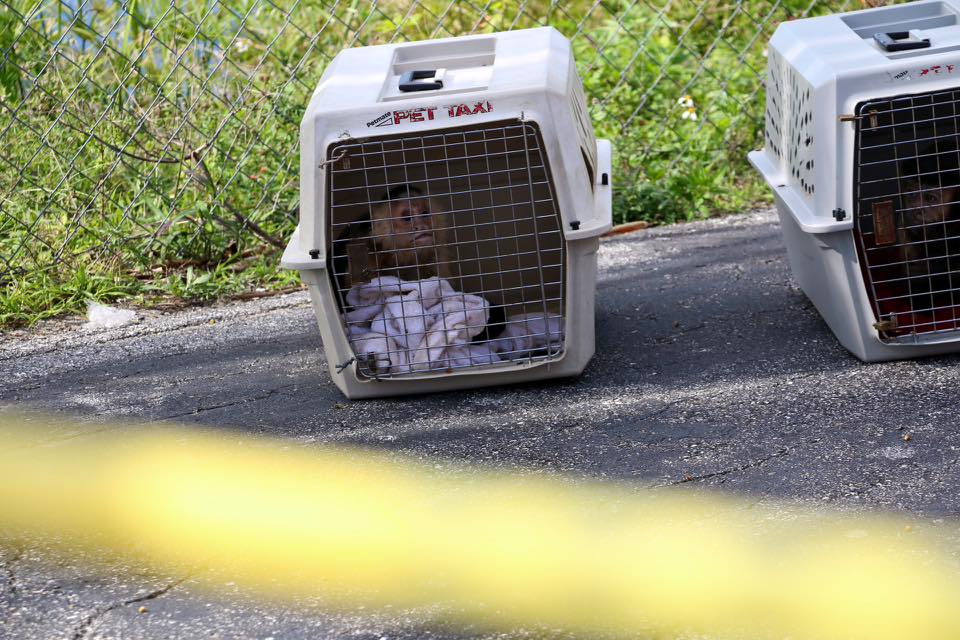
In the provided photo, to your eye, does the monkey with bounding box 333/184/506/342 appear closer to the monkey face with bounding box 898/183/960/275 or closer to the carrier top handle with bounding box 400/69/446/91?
the carrier top handle with bounding box 400/69/446/91

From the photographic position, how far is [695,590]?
210cm

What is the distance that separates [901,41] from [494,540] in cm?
167

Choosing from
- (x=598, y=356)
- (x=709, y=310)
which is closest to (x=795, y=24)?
(x=709, y=310)

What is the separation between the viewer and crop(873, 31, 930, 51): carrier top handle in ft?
9.37

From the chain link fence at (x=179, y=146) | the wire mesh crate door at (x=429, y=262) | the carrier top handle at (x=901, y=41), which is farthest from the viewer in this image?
the chain link fence at (x=179, y=146)

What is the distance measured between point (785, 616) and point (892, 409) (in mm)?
947

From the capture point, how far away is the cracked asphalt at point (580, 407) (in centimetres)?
220

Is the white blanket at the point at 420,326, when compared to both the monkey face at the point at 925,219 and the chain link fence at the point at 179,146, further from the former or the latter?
the chain link fence at the point at 179,146

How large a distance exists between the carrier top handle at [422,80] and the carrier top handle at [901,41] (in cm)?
115

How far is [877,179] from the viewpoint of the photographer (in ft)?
9.51

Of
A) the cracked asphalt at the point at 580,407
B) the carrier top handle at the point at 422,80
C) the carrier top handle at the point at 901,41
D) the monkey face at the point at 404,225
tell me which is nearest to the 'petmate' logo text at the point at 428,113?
the carrier top handle at the point at 422,80

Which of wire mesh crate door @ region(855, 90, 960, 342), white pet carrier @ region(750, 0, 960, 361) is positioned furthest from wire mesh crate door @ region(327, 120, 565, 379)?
wire mesh crate door @ region(855, 90, 960, 342)

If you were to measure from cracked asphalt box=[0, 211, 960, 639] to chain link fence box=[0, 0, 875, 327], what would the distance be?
1.39 ft

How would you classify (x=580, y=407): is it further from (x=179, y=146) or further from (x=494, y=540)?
(x=179, y=146)
